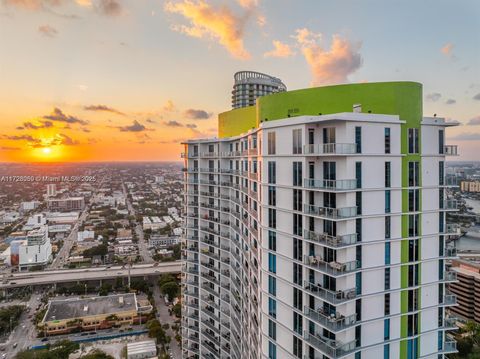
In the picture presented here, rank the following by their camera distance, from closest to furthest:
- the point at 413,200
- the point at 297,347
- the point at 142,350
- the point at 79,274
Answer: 1. the point at 413,200
2. the point at 297,347
3. the point at 142,350
4. the point at 79,274

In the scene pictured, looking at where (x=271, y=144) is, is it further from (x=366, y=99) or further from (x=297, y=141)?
(x=366, y=99)

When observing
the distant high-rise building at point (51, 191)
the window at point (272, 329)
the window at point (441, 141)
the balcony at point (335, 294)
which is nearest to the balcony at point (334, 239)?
the balcony at point (335, 294)

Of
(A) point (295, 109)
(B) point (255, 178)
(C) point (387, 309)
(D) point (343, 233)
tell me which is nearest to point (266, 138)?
(A) point (295, 109)

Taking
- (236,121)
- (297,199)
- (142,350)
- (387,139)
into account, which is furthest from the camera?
(142,350)

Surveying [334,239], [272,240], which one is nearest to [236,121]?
[272,240]

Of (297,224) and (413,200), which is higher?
(413,200)

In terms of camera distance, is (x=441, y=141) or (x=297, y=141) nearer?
(x=297, y=141)

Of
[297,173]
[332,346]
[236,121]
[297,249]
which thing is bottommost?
[332,346]
